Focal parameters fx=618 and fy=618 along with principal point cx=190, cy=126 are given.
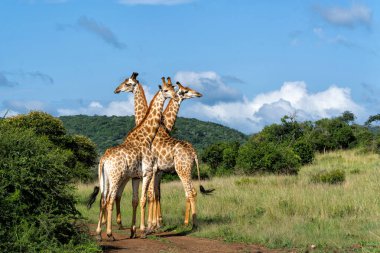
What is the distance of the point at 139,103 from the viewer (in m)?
15.7

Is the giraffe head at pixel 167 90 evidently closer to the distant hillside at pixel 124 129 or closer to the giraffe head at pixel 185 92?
the giraffe head at pixel 185 92

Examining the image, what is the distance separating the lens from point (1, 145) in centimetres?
1073

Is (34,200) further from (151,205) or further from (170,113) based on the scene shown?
(170,113)

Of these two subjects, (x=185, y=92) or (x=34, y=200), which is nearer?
(x=34, y=200)

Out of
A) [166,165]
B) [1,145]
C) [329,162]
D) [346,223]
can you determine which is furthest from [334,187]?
[329,162]

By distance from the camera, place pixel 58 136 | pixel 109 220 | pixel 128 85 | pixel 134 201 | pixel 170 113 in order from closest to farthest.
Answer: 1. pixel 109 220
2. pixel 134 201
3. pixel 170 113
4. pixel 128 85
5. pixel 58 136

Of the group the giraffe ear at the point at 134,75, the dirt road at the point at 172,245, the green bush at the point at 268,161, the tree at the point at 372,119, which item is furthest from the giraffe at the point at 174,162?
the tree at the point at 372,119

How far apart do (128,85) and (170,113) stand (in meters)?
1.30

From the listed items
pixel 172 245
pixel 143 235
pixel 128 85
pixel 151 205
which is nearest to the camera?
pixel 172 245

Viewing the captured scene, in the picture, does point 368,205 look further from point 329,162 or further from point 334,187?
point 329,162

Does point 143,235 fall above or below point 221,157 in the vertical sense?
below

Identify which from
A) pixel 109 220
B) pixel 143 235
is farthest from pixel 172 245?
pixel 109 220

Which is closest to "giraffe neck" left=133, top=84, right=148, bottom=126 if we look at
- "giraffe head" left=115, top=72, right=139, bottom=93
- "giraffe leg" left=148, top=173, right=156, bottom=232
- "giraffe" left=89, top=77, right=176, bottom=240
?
"giraffe head" left=115, top=72, right=139, bottom=93

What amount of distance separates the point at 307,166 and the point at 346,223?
18.8 meters
